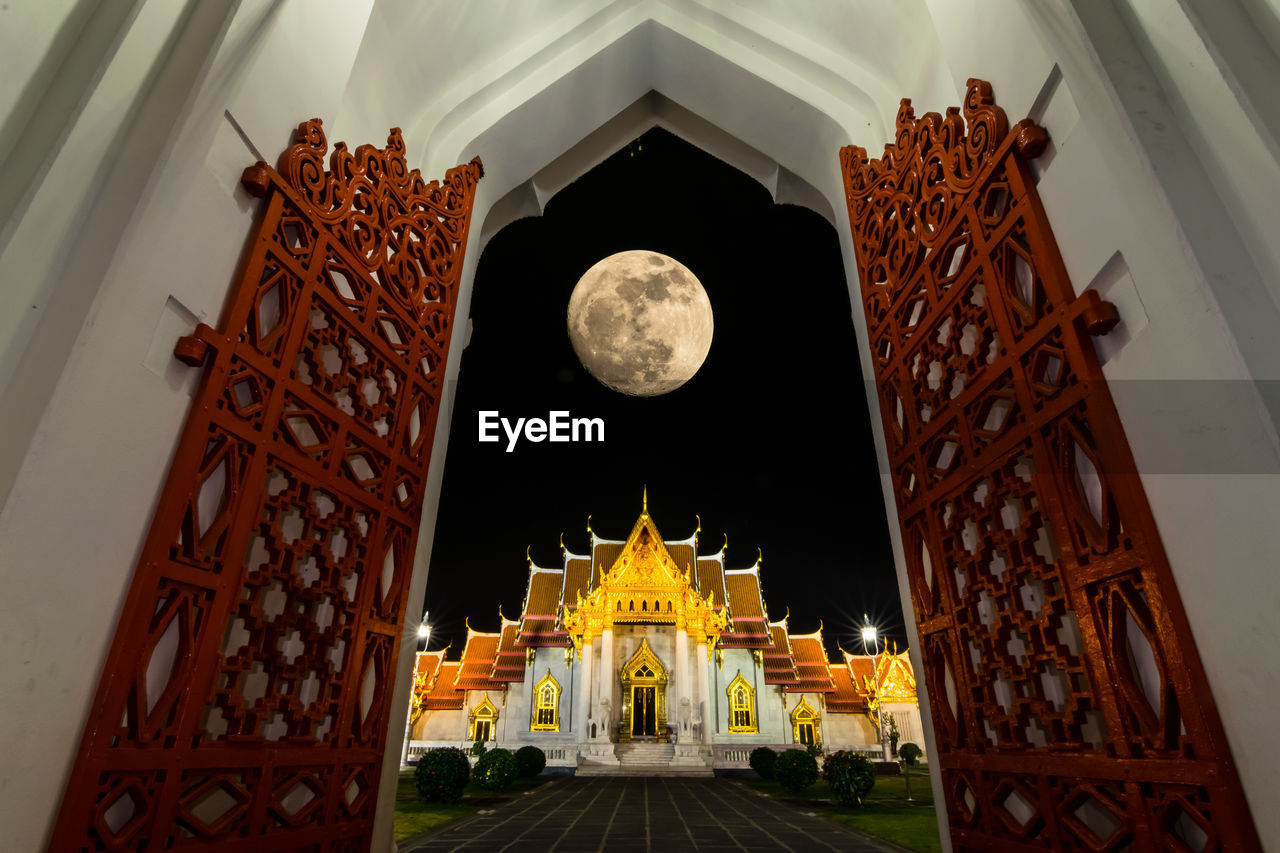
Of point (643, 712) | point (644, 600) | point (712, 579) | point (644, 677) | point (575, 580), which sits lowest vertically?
point (643, 712)

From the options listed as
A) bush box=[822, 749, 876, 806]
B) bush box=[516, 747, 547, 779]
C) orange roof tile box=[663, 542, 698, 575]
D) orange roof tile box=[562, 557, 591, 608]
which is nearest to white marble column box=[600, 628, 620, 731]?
orange roof tile box=[562, 557, 591, 608]

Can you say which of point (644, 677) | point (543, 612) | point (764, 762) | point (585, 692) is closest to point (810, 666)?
point (644, 677)

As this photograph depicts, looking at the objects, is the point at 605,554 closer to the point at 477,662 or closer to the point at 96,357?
the point at 477,662

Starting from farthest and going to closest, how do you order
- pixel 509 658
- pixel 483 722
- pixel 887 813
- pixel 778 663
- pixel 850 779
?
pixel 778 663, pixel 509 658, pixel 483 722, pixel 850 779, pixel 887 813

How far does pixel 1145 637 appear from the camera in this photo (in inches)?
74.8

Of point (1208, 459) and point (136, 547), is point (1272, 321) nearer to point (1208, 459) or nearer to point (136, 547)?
point (1208, 459)

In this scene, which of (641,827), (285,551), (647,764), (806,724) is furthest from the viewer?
(806,724)

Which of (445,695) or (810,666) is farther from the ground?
(810,666)

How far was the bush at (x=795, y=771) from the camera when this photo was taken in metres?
10.9

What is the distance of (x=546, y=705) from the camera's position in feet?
66.5

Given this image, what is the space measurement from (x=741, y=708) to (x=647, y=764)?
4234 millimetres

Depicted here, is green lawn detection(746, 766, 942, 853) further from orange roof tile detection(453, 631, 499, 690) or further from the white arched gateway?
orange roof tile detection(453, 631, 499, 690)

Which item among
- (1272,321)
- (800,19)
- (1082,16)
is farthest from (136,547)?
(800,19)

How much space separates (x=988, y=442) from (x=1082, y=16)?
5.17 ft
